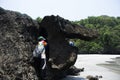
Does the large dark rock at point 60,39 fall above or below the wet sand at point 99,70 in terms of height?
above

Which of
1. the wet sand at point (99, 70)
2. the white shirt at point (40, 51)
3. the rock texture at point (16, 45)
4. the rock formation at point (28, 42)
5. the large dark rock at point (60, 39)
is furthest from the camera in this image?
the wet sand at point (99, 70)

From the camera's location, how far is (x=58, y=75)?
41.4 ft

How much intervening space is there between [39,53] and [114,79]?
5.45 metres

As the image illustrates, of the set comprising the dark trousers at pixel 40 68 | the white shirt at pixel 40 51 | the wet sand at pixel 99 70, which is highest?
the white shirt at pixel 40 51

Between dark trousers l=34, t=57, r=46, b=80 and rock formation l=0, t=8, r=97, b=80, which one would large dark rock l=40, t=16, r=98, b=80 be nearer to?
rock formation l=0, t=8, r=97, b=80

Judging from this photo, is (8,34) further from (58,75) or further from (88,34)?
(88,34)

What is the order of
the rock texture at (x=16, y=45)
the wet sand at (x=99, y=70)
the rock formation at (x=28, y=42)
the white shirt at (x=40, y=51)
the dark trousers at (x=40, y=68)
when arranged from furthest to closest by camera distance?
the wet sand at (x=99, y=70) < the dark trousers at (x=40, y=68) < the white shirt at (x=40, y=51) < the rock formation at (x=28, y=42) < the rock texture at (x=16, y=45)

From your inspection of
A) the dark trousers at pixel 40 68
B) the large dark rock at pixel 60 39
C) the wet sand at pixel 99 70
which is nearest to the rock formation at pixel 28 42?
the large dark rock at pixel 60 39

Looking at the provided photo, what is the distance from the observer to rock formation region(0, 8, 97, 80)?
8703mm

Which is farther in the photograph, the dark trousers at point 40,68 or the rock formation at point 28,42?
the dark trousers at point 40,68

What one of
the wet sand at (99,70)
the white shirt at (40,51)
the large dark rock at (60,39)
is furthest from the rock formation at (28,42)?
the wet sand at (99,70)

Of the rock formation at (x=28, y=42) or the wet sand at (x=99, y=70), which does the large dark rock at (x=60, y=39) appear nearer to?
the rock formation at (x=28, y=42)

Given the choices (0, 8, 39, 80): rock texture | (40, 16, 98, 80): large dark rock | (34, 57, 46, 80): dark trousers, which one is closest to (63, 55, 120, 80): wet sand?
(40, 16, 98, 80): large dark rock

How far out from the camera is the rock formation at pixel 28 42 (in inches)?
343
